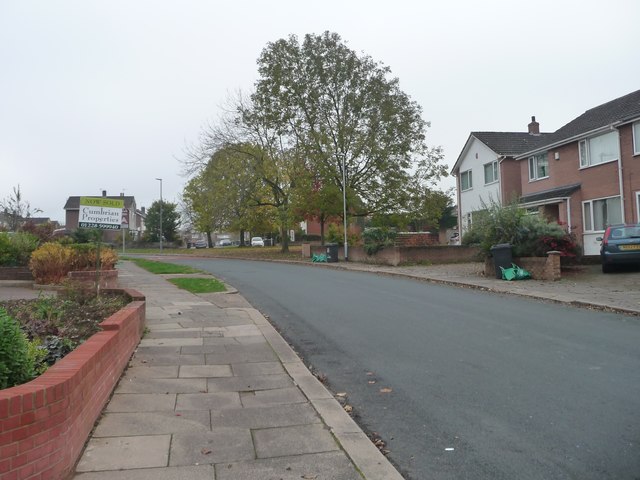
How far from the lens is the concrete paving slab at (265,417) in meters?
4.66

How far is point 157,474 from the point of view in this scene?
3.62 m

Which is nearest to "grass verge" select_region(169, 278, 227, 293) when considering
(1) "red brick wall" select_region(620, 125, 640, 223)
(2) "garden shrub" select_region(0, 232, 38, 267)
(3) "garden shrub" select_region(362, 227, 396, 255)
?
(2) "garden shrub" select_region(0, 232, 38, 267)

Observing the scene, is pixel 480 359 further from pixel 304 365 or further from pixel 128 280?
pixel 128 280

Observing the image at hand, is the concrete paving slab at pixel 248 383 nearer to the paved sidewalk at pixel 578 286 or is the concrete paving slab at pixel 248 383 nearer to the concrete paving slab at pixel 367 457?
the concrete paving slab at pixel 367 457

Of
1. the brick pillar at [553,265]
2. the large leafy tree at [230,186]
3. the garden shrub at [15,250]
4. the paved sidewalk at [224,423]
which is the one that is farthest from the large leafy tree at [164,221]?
the paved sidewalk at [224,423]

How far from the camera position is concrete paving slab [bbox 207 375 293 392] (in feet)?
18.8

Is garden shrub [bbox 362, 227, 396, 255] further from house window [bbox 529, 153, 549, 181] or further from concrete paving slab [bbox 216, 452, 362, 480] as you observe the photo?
concrete paving slab [bbox 216, 452, 362, 480]

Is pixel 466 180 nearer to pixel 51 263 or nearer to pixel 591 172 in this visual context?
pixel 591 172

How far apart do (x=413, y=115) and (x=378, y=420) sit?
109 feet

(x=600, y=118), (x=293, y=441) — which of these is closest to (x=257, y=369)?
(x=293, y=441)

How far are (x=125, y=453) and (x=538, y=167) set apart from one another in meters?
29.2

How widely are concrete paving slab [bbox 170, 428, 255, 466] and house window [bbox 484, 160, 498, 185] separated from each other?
1257 inches

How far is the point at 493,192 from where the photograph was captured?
3397 centimetres

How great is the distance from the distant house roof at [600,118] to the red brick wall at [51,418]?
23.0m
